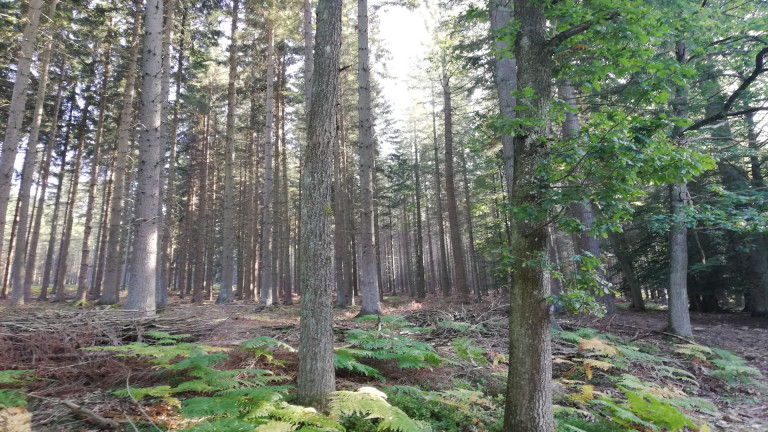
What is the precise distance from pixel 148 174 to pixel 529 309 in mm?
9298

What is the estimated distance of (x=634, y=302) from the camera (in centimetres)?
1573

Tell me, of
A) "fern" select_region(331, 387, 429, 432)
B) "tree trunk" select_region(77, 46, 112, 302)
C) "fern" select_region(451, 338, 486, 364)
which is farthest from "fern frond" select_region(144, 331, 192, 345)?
"tree trunk" select_region(77, 46, 112, 302)

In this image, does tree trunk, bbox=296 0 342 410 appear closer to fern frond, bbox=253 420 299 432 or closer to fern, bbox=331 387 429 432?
fern, bbox=331 387 429 432

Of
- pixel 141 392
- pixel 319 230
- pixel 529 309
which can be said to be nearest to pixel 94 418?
pixel 141 392

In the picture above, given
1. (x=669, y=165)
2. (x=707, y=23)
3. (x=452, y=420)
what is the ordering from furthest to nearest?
(x=707, y=23), (x=452, y=420), (x=669, y=165)

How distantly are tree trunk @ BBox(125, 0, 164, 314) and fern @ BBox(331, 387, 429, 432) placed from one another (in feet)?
24.3

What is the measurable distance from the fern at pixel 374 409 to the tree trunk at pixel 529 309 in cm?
97

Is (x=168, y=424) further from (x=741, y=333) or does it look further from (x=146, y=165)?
(x=741, y=333)

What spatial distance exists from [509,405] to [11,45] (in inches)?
795

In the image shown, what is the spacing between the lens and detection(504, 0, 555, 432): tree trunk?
3379 mm

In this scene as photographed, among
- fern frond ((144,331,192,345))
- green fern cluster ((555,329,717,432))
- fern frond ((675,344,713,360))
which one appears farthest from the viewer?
fern frond ((675,344,713,360))

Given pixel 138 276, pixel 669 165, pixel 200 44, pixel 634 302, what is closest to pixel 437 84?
pixel 200 44

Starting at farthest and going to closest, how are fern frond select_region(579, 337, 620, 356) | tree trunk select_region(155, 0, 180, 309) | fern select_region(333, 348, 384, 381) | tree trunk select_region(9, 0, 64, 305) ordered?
1. tree trunk select_region(9, 0, 64, 305)
2. tree trunk select_region(155, 0, 180, 309)
3. fern frond select_region(579, 337, 620, 356)
4. fern select_region(333, 348, 384, 381)

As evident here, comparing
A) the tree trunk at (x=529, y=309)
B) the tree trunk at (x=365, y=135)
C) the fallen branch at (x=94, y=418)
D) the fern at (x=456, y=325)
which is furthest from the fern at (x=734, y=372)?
the fallen branch at (x=94, y=418)
